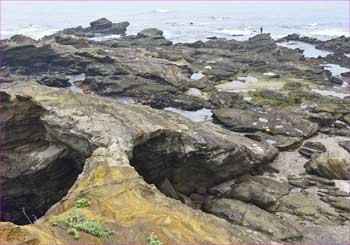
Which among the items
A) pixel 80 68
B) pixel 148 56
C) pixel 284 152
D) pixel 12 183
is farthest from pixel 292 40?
pixel 12 183

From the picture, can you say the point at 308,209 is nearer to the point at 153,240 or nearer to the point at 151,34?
the point at 153,240

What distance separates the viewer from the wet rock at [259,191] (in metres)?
24.7

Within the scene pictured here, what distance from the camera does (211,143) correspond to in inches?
1034

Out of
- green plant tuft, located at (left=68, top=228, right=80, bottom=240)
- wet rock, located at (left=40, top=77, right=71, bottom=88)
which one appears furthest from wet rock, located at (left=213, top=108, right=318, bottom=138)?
green plant tuft, located at (left=68, top=228, right=80, bottom=240)

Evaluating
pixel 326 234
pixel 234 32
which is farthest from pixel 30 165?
pixel 234 32

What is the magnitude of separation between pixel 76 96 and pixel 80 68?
3273 centimetres

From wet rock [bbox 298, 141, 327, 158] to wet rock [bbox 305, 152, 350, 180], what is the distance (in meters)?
3.15

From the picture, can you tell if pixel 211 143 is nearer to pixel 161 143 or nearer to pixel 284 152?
pixel 161 143

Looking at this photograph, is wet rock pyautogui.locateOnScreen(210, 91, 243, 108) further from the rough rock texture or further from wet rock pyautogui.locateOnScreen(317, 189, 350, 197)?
wet rock pyautogui.locateOnScreen(317, 189, 350, 197)

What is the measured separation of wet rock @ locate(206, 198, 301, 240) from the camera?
21.6 meters

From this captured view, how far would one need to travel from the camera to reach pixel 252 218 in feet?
74.7

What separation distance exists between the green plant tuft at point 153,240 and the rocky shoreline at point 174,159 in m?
0.12

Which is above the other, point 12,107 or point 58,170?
point 12,107

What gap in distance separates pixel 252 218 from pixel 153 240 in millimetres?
11646
